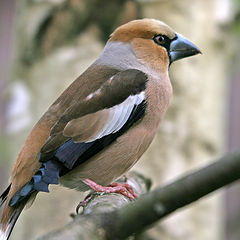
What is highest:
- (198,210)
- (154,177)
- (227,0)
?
(227,0)

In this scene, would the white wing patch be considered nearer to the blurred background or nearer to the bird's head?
the bird's head

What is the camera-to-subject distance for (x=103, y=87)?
3.20 meters

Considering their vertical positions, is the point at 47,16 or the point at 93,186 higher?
the point at 47,16

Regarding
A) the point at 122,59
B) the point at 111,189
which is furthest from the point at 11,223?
the point at 122,59

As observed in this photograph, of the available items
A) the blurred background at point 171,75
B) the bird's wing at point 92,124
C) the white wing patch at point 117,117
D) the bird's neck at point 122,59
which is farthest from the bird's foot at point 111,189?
the blurred background at point 171,75

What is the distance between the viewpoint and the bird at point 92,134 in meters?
2.95

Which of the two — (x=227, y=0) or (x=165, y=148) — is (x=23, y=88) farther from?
(x=227, y=0)

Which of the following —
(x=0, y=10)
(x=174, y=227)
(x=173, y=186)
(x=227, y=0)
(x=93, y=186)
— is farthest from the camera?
(x=0, y=10)

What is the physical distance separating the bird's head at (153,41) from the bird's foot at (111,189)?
0.88 meters

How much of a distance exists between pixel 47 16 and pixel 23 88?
2.20ft

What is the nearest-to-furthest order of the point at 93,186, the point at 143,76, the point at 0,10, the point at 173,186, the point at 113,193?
the point at 173,186
the point at 113,193
the point at 93,186
the point at 143,76
the point at 0,10

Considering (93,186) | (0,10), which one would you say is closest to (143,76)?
(93,186)

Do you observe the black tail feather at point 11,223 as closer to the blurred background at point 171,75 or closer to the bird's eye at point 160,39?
the bird's eye at point 160,39

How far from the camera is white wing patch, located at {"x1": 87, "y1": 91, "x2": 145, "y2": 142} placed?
316 centimetres
